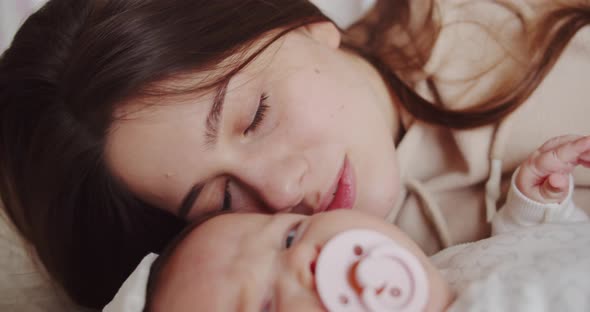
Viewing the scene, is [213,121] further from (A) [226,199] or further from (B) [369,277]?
(B) [369,277]

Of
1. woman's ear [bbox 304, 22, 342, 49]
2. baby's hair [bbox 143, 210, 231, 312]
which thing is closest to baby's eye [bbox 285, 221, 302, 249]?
baby's hair [bbox 143, 210, 231, 312]

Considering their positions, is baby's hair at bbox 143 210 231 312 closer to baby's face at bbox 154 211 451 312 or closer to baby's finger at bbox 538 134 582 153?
baby's face at bbox 154 211 451 312

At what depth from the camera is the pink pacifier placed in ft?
1.78

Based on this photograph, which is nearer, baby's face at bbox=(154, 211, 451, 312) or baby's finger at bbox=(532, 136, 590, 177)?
baby's face at bbox=(154, 211, 451, 312)

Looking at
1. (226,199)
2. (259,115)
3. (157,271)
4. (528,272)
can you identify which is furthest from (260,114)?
(528,272)

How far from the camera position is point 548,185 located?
2.64 feet

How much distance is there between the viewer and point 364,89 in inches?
34.4

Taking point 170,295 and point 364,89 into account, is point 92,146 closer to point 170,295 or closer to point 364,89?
point 170,295

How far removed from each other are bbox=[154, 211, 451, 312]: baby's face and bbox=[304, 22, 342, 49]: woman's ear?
1.20 ft

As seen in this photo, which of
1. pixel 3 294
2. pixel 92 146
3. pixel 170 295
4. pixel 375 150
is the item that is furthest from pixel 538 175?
pixel 3 294

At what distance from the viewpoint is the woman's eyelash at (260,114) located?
753 millimetres

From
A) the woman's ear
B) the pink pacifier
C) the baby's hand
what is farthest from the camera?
the woman's ear

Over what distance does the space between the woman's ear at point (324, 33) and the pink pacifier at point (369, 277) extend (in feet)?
1.41

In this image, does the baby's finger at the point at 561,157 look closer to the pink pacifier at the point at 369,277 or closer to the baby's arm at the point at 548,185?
the baby's arm at the point at 548,185
